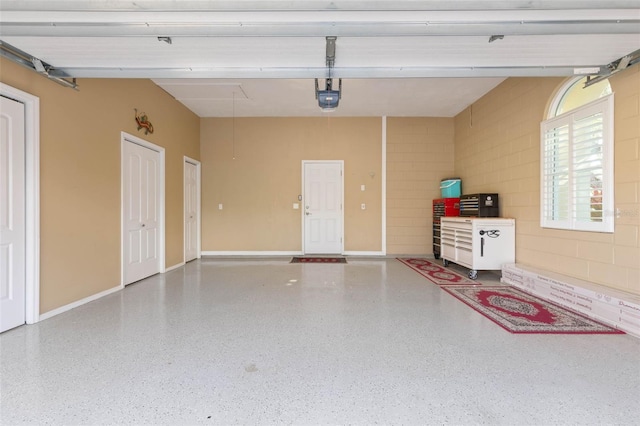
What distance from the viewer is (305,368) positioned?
194 cm

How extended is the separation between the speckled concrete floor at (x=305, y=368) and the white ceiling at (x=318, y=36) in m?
2.37

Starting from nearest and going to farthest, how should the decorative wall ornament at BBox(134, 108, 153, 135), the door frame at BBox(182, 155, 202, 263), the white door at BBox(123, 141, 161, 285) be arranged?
the white door at BBox(123, 141, 161, 285), the decorative wall ornament at BBox(134, 108, 153, 135), the door frame at BBox(182, 155, 202, 263)

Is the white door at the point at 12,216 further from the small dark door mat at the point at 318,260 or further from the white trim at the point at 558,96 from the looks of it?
the white trim at the point at 558,96

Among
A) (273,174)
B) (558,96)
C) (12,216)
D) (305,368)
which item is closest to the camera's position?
(305,368)

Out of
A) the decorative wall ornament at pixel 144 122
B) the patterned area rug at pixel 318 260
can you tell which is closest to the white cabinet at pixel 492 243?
the patterned area rug at pixel 318 260

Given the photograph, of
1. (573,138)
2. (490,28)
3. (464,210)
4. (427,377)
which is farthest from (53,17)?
(464,210)

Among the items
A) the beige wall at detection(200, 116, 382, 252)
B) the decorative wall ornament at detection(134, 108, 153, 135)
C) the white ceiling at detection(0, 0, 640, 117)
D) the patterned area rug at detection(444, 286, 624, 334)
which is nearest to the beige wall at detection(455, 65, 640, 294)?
the patterned area rug at detection(444, 286, 624, 334)

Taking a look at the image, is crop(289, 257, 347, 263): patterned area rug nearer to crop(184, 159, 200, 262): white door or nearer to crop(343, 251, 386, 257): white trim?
crop(343, 251, 386, 257): white trim

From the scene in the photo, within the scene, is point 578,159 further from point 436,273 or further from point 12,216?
point 12,216

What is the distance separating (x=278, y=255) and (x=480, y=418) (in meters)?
5.26

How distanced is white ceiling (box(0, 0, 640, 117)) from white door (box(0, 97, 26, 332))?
65 centimetres

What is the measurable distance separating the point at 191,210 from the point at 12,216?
3523 millimetres

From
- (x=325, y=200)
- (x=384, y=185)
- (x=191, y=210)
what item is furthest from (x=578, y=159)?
(x=191, y=210)

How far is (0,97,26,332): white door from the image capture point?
251cm
